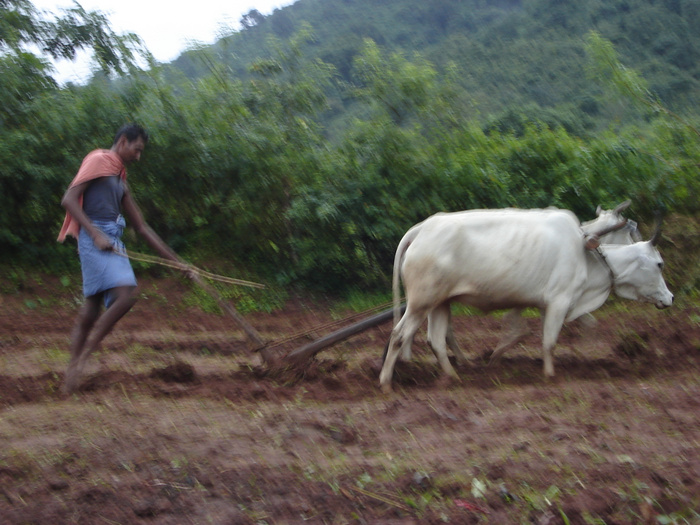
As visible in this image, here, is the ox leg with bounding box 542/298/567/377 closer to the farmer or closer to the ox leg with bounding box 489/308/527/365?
the ox leg with bounding box 489/308/527/365

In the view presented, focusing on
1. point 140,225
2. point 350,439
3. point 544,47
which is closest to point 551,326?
point 350,439

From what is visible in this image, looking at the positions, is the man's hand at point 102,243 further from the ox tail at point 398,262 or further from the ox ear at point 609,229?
the ox ear at point 609,229

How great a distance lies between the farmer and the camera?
4.89 m

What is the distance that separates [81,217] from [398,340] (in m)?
2.36

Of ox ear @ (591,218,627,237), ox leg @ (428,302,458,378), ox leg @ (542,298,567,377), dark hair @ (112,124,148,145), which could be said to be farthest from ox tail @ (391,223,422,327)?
dark hair @ (112,124,148,145)

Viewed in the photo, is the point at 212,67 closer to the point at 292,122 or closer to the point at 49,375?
the point at 292,122

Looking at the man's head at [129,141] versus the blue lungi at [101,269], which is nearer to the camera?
the blue lungi at [101,269]

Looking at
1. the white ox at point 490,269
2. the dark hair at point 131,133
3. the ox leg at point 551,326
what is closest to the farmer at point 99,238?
the dark hair at point 131,133

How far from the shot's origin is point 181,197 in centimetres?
1041

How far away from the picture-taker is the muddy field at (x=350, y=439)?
3311 mm

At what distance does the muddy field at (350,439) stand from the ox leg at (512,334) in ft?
0.49

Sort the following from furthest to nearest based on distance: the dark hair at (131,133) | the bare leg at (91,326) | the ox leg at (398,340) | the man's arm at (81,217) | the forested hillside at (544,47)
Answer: the forested hillside at (544,47) < the ox leg at (398,340) < the dark hair at (131,133) < the bare leg at (91,326) < the man's arm at (81,217)

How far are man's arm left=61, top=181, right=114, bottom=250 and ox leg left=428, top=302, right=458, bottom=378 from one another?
2.48 meters

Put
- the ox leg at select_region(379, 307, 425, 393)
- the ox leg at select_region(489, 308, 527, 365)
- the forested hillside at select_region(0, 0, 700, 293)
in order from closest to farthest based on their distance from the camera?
the ox leg at select_region(379, 307, 425, 393)
the ox leg at select_region(489, 308, 527, 365)
the forested hillside at select_region(0, 0, 700, 293)
